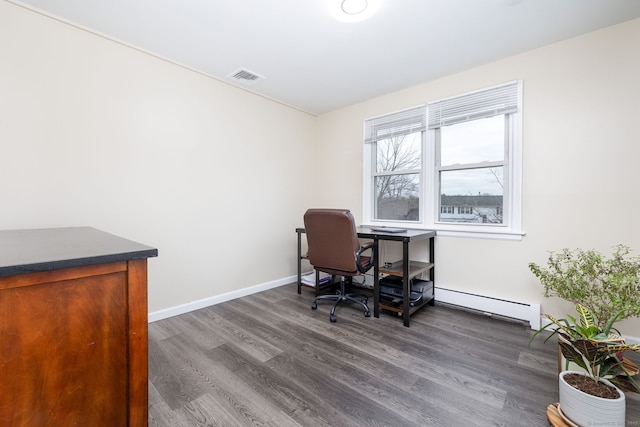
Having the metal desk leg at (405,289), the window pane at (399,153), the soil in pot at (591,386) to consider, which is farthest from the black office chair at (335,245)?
the soil in pot at (591,386)

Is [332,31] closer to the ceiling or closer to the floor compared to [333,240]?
closer to the ceiling

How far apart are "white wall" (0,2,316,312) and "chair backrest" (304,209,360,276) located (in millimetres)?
962

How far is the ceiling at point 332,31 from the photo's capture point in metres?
1.86

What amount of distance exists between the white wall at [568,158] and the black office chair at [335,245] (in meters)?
1.08

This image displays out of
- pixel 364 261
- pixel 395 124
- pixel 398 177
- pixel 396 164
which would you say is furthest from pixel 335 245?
pixel 395 124

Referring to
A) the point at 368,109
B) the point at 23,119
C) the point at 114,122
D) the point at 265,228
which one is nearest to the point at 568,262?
the point at 368,109

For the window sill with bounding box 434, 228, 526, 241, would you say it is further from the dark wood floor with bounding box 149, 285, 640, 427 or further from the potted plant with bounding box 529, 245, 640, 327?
the dark wood floor with bounding box 149, 285, 640, 427

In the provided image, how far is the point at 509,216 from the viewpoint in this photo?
2.51 m

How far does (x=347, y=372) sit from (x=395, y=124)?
8.78 ft

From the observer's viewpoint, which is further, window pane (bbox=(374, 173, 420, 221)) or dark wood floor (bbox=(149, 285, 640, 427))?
window pane (bbox=(374, 173, 420, 221))

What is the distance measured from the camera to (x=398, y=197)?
3330mm

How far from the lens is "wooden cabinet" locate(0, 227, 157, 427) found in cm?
75

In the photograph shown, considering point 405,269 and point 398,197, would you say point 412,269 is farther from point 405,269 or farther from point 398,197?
point 398,197

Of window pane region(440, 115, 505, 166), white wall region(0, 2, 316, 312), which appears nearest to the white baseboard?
white wall region(0, 2, 316, 312)
